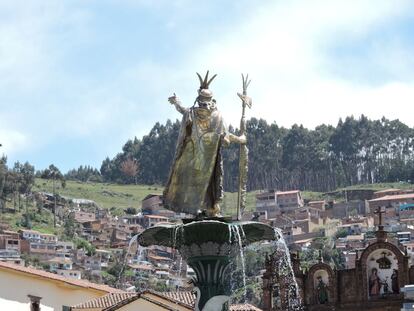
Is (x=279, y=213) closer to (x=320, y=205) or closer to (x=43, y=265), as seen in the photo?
(x=320, y=205)

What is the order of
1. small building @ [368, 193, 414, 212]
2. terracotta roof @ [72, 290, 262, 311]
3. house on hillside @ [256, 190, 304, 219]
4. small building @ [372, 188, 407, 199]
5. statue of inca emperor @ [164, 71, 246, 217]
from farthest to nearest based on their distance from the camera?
house on hillside @ [256, 190, 304, 219]
small building @ [372, 188, 407, 199]
small building @ [368, 193, 414, 212]
terracotta roof @ [72, 290, 262, 311]
statue of inca emperor @ [164, 71, 246, 217]

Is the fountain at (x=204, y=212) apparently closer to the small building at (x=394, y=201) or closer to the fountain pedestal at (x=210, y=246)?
the fountain pedestal at (x=210, y=246)

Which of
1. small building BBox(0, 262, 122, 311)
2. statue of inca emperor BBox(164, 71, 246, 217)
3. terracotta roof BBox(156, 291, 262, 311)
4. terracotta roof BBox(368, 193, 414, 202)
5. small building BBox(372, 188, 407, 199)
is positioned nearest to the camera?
statue of inca emperor BBox(164, 71, 246, 217)

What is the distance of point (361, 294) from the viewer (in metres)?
45.0

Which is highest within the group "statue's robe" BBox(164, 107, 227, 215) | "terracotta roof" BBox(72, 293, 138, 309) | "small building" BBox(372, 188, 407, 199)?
"small building" BBox(372, 188, 407, 199)

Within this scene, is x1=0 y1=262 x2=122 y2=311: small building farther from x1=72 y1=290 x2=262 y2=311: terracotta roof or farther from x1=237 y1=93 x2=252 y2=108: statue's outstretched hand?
x1=237 y1=93 x2=252 y2=108: statue's outstretched hand

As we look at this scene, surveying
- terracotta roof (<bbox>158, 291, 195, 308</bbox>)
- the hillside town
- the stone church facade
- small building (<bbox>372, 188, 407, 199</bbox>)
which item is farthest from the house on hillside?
terracotta roof (<bbox>158, 291, 195, 308</bbox>)

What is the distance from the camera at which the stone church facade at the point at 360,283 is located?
44.2 meters

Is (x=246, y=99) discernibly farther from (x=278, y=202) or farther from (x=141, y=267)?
(x=278, y=202)

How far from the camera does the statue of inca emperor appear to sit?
13.9 meters

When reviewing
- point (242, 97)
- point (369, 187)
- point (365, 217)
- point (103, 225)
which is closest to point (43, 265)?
point (103, 225)

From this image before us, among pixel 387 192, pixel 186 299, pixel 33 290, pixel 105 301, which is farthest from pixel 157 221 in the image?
pixel 186 299

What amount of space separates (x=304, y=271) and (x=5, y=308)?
1399cm

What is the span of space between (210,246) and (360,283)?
32252 mm
